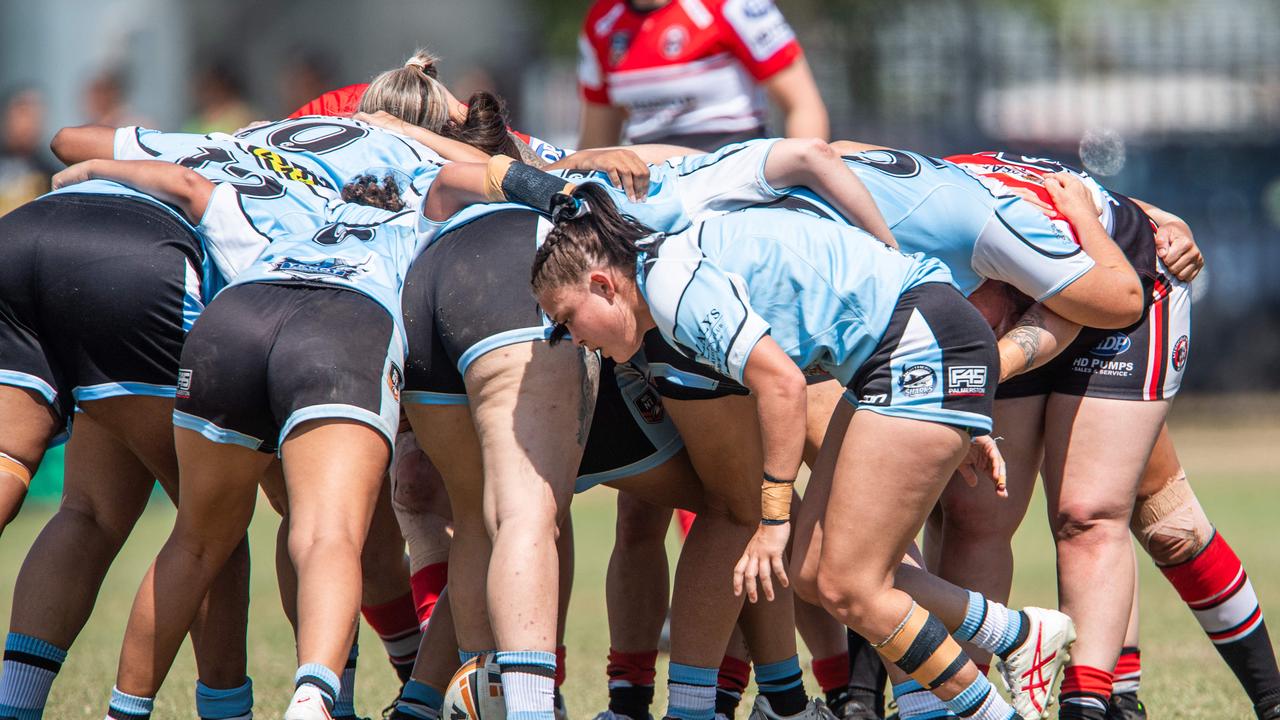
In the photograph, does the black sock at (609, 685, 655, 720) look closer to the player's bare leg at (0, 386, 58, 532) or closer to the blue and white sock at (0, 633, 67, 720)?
the blue and white sock at (0, 633, 67, 720)

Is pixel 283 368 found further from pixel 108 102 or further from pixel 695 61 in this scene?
pixel 108 102

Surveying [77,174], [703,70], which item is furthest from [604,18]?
[77,174]

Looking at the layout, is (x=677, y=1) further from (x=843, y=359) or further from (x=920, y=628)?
(x=920, y=628)

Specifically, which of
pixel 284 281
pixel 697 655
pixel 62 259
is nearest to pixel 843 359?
pixel 697 655

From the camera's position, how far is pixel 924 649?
377 centimetres

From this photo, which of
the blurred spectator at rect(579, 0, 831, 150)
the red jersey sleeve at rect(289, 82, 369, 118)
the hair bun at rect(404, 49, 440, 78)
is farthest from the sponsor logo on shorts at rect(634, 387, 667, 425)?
the blurred spectator at rect(579, 0, 831, 150)

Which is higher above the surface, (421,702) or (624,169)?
(624,169)

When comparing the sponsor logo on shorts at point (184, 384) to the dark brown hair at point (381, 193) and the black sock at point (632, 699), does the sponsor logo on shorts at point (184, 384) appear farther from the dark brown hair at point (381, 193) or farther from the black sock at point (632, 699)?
the black sock at point (632, 699)

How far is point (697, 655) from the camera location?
4125 millimetres

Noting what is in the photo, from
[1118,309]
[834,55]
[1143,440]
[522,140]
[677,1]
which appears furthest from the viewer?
[834,55]

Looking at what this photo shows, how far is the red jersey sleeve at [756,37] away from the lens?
19.7 ft

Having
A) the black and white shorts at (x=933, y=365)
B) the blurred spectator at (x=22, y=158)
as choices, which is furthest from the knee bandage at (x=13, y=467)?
the blurred spectator at (x=22, y=158)

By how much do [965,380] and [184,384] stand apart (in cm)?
196

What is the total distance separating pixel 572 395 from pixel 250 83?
13.5 meters
